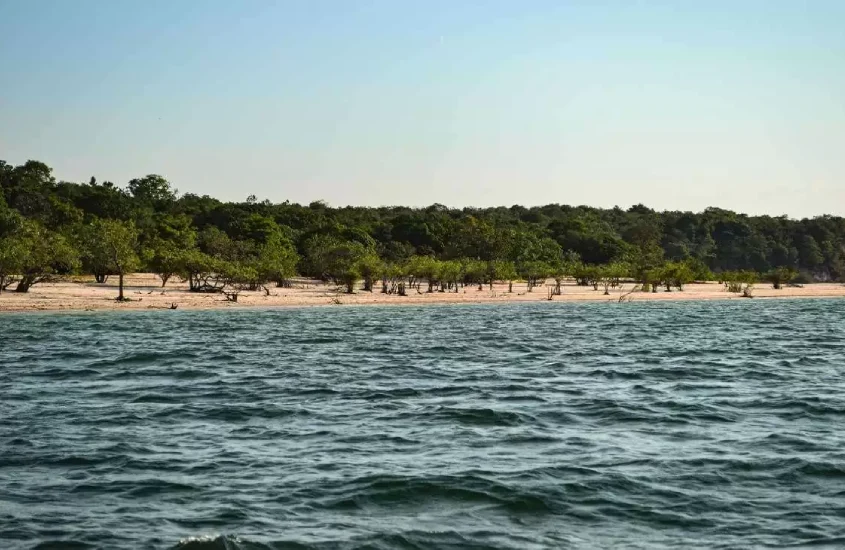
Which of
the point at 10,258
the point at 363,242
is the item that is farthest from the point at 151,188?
the point at 10,258

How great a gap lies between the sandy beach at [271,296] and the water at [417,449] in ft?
86.3

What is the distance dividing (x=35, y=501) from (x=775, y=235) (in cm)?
17043

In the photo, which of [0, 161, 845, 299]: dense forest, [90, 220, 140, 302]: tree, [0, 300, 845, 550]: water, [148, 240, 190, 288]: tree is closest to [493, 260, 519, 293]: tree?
[0, 161, 845, 299]: dense forest

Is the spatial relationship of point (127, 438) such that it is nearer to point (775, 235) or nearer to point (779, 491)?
point (779, 491)

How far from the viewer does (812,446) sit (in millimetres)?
17812

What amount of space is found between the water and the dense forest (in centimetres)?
3864

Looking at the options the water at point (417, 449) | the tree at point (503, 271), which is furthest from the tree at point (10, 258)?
the tree at point (503, 271)

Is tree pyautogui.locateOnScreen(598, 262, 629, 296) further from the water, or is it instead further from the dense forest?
the water

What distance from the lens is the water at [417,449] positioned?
40.8 ft

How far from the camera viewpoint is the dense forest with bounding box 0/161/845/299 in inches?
3002

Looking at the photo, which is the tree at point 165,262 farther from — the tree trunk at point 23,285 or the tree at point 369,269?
the tree at point 369,269

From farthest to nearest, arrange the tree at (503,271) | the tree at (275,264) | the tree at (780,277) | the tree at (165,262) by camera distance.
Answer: the tree at (780,277) → the tree at (503,271) → the tree at (275,264) → the tree at (165,262)

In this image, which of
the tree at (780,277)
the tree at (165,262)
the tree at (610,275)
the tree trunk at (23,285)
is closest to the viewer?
the tree trunk at (23,285)

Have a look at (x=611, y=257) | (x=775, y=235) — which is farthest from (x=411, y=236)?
(x=775, y=235)
